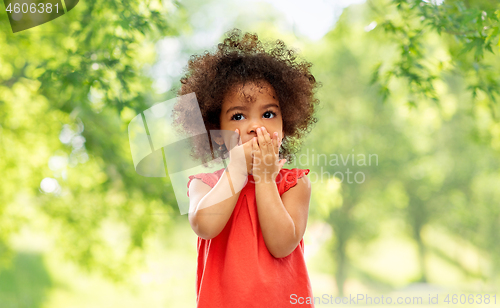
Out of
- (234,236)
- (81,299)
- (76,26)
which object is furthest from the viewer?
(81,299)

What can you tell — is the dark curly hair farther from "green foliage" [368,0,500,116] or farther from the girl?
"green foliage" [368,0,500,116]

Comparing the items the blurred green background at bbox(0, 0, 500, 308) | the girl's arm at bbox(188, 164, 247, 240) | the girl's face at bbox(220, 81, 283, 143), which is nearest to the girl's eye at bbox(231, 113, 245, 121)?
the girl's face at bbox(220, 81, 283, 143)

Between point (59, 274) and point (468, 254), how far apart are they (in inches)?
176

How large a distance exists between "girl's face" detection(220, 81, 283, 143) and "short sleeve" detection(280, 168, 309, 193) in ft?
0.28

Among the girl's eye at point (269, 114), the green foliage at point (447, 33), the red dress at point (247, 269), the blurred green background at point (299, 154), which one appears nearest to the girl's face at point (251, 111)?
the girl's eye at point (269, 114)

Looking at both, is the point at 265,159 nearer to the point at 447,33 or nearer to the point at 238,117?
the point at 238,117

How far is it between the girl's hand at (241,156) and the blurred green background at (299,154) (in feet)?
1.73

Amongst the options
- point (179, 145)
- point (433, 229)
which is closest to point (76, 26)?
point (179, 145)

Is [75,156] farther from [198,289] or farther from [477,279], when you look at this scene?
[477,279]

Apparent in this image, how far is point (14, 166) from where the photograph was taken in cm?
269

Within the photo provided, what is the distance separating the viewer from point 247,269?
0.73 metres

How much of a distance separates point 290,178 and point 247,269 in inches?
8.4

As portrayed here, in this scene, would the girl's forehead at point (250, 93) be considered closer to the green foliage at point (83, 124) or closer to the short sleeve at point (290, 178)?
the short sleeve at point (290, 178)

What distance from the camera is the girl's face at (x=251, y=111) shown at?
0.79m
